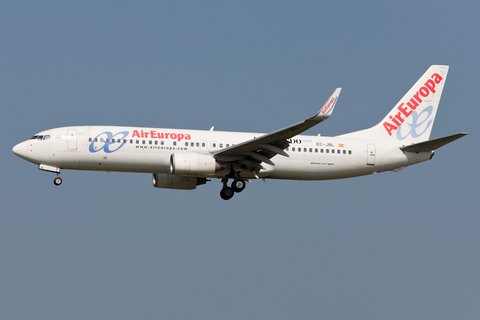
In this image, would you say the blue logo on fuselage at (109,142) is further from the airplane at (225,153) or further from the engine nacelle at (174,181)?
the engine nacelle at (174,181)

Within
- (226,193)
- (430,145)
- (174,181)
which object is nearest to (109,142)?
(174,181)

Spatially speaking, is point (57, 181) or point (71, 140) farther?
point (57, 181)

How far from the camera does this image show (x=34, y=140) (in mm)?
41812

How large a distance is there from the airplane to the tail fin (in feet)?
0.30

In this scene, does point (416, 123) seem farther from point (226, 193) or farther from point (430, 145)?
point (226, 193)

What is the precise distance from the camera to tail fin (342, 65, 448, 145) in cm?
4662

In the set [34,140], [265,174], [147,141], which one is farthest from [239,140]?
[34,140]

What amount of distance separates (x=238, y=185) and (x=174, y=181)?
15.0 ft

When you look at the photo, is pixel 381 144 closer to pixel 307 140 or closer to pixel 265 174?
pixel 307 140

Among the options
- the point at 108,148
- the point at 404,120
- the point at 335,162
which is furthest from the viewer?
the point at 404,120

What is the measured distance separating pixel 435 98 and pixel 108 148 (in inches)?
879

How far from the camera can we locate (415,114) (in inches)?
1877

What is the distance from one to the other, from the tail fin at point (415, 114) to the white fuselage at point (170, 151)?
1932 millimetres

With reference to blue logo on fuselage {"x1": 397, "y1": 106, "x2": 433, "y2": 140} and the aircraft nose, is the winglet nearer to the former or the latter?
blue logo on fuselage {"x1": 397, "y1": 106, "x2": 433, "y2": 140}
